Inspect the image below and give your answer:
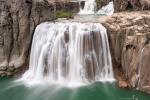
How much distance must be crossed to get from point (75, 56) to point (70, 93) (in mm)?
3088

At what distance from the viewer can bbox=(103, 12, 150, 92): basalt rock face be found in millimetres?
18281

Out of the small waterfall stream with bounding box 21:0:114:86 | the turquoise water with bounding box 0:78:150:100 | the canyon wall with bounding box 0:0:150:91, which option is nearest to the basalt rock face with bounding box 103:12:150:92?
the canyon wall with bounding box 0:0:150:91

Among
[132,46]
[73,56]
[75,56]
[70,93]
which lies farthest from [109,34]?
[70,93]

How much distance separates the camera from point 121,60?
2034 cm

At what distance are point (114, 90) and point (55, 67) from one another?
4.62 m

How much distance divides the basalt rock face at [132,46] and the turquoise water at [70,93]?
943mm

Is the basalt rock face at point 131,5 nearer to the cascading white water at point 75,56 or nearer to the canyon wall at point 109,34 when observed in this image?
the canyon wall at point 109,34

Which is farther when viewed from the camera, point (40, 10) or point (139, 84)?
point (40, 10)

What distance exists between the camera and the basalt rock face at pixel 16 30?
21.9m

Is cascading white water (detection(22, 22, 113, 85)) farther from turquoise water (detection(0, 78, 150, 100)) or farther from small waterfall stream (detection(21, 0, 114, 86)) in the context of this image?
turquoise water (detection(0, 78, 150, 100))

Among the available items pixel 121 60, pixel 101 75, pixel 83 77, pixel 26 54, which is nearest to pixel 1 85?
pixel 26 54

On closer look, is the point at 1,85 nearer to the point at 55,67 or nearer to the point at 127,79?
the point at 55,67

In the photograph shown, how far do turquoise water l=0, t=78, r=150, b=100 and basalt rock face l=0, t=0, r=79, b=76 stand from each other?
239 cm

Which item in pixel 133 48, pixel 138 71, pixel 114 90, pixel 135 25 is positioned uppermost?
pixel 135 25
